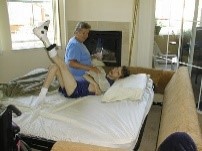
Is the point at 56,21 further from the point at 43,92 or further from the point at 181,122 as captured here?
the point at 181,122

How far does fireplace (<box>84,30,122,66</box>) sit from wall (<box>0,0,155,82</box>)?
111mm

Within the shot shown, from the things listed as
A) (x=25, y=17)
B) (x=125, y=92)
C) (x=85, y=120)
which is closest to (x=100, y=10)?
(x=25, y=17)

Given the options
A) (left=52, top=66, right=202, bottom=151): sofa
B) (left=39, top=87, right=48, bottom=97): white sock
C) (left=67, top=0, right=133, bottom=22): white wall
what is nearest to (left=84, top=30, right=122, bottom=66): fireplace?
(left=67, top=0, right=133, bottom=22): white wall

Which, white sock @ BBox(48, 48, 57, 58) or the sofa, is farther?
white sock @ BBox(48, 48, 57, 58)

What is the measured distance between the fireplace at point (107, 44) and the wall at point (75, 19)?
0.36 feet

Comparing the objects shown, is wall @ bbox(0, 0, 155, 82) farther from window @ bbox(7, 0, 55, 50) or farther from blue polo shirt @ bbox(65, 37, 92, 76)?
blue polo shirt @ bbox(65, 37, 92, 76)

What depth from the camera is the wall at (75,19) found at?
335cm

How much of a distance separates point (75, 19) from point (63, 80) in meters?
1.51

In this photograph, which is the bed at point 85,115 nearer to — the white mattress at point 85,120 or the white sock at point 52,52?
the white mattress at point 85,120

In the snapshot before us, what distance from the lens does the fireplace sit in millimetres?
3467

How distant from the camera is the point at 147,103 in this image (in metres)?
2.32

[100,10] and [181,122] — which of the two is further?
[100,10]

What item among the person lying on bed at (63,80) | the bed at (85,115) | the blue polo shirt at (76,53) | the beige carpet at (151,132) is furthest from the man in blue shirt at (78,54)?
the beige carpet at (151,132)

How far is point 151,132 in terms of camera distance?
271 cm
